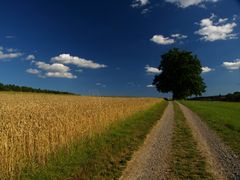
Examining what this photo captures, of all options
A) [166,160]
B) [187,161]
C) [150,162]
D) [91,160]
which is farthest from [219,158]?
[91,160]

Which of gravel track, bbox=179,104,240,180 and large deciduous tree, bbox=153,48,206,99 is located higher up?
large deciduous tree, bbox=153,48,206,99

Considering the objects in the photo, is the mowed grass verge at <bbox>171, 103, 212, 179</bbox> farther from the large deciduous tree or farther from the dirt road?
the large deciduous tree

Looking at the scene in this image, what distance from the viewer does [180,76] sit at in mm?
80875

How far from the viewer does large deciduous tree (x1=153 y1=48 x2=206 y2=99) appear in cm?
8075

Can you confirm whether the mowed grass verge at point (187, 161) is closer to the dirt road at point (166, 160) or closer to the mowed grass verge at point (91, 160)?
the dirt road at point (166, 160)

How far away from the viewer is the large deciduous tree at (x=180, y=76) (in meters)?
80.8

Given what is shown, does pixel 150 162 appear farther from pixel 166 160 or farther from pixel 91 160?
pixel 91 160

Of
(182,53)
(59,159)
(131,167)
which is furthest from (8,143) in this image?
(182,53)

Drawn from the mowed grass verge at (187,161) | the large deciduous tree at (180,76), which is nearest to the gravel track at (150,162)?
the mowed grass verge at (187,161)

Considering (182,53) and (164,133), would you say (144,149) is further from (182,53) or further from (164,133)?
(182,53)

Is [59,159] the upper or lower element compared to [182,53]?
lower

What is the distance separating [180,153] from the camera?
9.11m

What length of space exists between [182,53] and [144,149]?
81.0 meters

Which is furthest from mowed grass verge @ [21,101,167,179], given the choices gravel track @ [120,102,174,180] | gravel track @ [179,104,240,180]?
gravel track @ [179,104,240,180]
